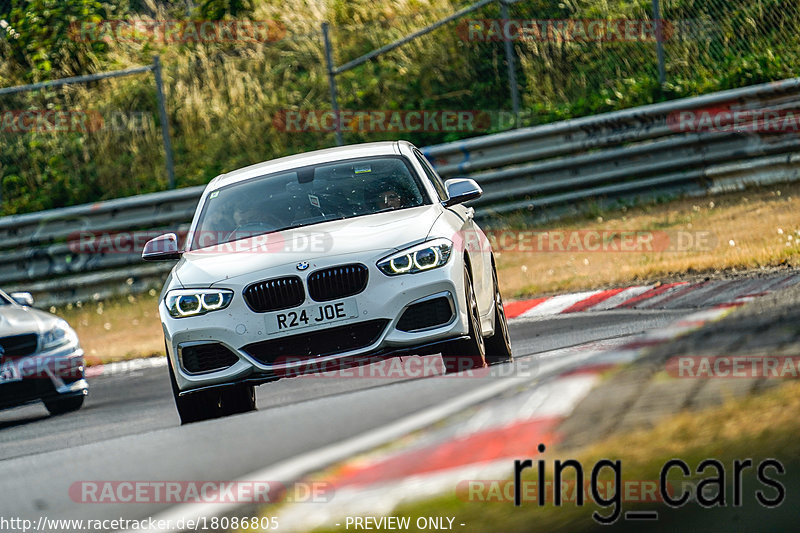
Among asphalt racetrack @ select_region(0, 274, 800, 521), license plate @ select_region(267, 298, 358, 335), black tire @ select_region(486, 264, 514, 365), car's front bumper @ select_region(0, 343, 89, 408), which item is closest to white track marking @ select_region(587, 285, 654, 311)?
black tire @ select_region(486, 264, 514, 365)

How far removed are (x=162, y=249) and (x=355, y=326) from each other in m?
1.64

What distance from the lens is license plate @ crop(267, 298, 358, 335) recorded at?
589cm

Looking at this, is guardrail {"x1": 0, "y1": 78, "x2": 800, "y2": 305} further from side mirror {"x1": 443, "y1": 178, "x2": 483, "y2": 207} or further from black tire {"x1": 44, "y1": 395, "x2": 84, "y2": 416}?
side mirror {"x1": 443, "y1": 178, "x2": 483, "y2": 207}

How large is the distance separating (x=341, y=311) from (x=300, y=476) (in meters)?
4.56

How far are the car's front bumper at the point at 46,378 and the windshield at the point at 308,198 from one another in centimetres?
189

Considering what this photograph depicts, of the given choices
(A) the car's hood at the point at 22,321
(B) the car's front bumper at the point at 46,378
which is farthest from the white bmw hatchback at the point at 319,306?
(A) the car's hood at the point at 22,321

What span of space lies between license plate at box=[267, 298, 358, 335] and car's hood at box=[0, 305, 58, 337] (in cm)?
329

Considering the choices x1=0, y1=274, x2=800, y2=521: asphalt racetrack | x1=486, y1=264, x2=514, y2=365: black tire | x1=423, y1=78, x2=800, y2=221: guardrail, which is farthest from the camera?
x1=423, y1=78, x2=800, y2=221: guardrail

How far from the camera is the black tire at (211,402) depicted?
6145 mm

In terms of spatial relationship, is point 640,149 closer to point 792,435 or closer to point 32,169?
point 32,169

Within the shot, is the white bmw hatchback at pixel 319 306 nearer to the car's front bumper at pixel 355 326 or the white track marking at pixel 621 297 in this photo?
the car's front bumper at pixel 355 326

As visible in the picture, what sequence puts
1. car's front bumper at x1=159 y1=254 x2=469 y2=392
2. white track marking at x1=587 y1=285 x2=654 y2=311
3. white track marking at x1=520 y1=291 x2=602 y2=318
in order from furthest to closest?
white track marking at x1=520 y1=291 x2=602 y2=318
white track marking at x1=587 y1=285 x2=654 y2=311
car's front bumper at x1=159 y1=254 x2=469 y2=392

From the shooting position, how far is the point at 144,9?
25484 mm

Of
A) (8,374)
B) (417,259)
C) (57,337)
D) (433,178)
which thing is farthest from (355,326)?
(57,337)
